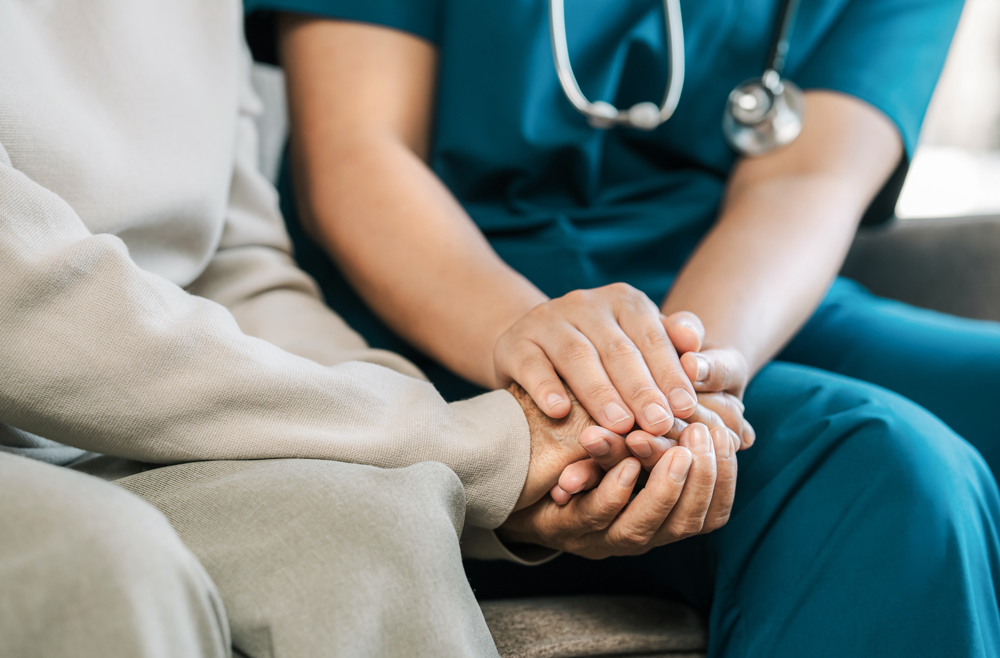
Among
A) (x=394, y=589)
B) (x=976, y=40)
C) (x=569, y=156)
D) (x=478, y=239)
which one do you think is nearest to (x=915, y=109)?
(x=569, y=156)

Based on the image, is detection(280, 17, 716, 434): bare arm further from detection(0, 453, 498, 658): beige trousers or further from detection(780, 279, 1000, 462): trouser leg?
detection(780, 279, 1000, 462): trouser leg

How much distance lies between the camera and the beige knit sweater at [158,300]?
35 centimetres

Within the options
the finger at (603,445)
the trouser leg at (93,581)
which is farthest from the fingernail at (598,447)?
the trouser leg at (93,581)

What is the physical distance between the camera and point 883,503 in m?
0.41

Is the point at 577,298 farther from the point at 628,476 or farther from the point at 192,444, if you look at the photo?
the point at 192,444

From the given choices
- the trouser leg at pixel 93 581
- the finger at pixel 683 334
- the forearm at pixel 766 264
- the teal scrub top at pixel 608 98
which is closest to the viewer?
the trouser leg at pixel 93 581

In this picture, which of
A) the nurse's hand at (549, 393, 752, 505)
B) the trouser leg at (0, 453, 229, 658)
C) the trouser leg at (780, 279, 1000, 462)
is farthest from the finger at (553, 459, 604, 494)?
the trouser leg at (780, 279, 1000, 462)

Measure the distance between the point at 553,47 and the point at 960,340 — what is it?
0.43m

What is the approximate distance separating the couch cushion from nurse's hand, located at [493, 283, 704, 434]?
142 millimetres

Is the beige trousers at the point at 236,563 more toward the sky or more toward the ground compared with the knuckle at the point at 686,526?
more toward the sky

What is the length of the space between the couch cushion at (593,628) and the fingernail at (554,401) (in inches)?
5.8

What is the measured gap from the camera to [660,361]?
436 millimetres

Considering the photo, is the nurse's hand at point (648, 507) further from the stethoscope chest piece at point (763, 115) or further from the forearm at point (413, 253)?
the stethoscope chest piece at point (763, 115)

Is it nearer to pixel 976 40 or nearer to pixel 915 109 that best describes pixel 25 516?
pixel 915 109
